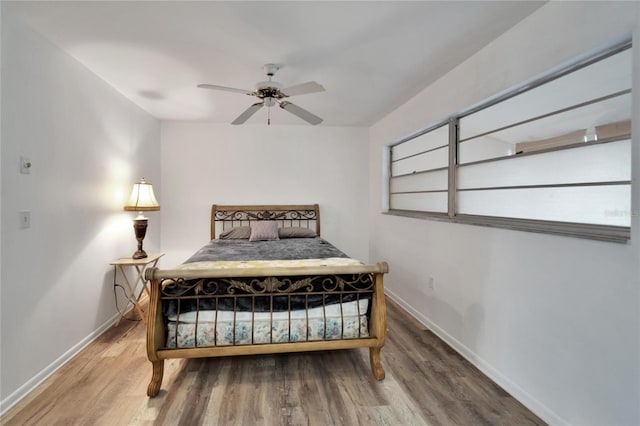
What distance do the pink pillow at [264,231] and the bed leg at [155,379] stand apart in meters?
2.19

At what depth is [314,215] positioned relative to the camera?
15.9ft

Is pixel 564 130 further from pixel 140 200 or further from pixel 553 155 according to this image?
pixel 140 200

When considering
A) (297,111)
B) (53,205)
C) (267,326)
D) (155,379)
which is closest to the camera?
(155,379)

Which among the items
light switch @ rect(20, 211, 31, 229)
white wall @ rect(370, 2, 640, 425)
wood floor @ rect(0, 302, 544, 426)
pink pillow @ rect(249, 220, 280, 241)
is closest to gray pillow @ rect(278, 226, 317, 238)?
pink pillow @ rect(249, 220, 280, 241)

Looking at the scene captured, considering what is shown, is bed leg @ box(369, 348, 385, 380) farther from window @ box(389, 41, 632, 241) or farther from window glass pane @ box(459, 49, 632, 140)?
window glass pane @ box(459, 49, 632, 140)

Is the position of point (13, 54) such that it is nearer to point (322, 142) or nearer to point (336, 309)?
point (336, 309)

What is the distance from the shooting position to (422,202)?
3.52 metres

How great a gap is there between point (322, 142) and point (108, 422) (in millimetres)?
4075

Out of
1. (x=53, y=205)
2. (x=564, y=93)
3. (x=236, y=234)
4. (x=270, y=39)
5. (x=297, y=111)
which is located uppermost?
(x=270, y=39)

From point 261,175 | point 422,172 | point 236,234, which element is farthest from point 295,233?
point 422,172

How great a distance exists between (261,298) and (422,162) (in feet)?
7.96

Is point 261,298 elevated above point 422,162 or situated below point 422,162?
below

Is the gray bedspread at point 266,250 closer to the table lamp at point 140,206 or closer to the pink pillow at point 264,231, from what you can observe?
the pink pillow at point 264,231

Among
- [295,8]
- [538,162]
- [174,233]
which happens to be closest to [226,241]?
Result: [174,233]
